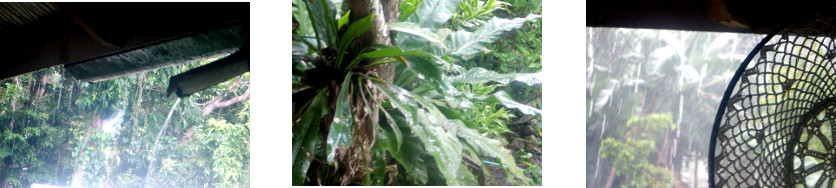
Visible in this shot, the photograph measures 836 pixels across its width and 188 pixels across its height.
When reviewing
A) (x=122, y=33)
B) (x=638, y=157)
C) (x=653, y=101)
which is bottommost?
(x=638, y=157)

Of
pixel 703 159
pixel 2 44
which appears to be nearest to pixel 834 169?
pixel 703 159

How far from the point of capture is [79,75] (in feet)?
2.39

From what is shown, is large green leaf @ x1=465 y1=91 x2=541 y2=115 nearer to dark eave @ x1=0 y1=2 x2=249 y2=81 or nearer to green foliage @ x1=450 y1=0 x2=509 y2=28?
green foliage @ x1=450 y1=0 x2=509 y2=28

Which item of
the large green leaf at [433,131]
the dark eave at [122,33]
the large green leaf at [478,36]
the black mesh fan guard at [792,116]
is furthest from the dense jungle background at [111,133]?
the black mesh fan guard at [792,116]

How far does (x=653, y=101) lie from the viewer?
1.19 metres

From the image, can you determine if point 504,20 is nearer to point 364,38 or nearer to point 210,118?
point 364,38

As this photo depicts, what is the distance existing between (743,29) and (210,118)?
1.00 metres

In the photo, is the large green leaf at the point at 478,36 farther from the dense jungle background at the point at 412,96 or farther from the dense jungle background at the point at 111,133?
the dense jungle background at the point at 111,133

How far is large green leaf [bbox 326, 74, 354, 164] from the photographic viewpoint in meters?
0.77

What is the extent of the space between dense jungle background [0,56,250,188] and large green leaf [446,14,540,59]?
0.36m

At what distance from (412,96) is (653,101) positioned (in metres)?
0.67

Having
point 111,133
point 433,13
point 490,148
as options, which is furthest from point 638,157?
point 111,133

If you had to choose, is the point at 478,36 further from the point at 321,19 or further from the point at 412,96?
the point at 321,19

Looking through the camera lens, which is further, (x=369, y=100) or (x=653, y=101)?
(x=653, y=101)
